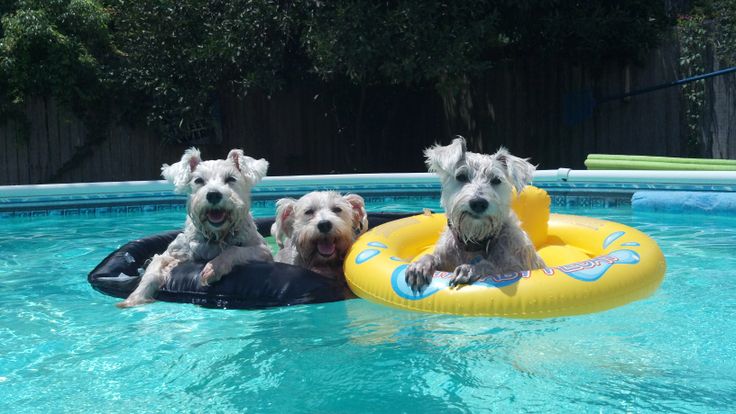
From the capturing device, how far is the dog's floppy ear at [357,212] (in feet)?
21.4

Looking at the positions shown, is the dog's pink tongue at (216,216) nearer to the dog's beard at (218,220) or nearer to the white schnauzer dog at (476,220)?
the dog's beard at (218,220)

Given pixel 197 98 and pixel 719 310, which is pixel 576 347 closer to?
pixel 719 310

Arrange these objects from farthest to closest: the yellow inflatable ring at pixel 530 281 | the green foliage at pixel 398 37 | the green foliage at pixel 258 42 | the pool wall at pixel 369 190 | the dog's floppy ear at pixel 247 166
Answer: the green foliage at pixel 258 42
the green foliage at pixel 398 37
the pool wall at pixel 369 190
the dog's floppy ear at pixel 247 166
the yellow inflatable ring at pixel 530 281

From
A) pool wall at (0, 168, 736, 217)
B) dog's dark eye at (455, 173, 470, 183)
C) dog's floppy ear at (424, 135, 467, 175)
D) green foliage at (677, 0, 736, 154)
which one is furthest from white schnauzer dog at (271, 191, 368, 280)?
green foliage at (677, 0, 736, 154)

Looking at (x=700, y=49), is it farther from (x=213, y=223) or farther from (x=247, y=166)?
(x=213, y=223)

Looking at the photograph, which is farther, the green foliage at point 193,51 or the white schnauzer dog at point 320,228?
the green foliage at point 193,51

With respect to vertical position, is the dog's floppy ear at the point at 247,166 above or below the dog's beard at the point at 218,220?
above

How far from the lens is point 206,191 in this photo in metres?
5.82

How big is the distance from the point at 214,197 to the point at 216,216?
0.64 ft

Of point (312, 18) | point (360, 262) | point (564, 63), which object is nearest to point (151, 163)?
point (312, 18)

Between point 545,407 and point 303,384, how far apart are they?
1302 mm

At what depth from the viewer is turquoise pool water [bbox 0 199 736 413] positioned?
415 centimetres

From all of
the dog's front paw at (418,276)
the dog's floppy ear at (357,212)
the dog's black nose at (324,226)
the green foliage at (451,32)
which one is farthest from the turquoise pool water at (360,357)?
the green foliage at (451,32)

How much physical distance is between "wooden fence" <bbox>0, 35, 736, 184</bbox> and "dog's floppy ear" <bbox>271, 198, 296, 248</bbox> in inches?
336
